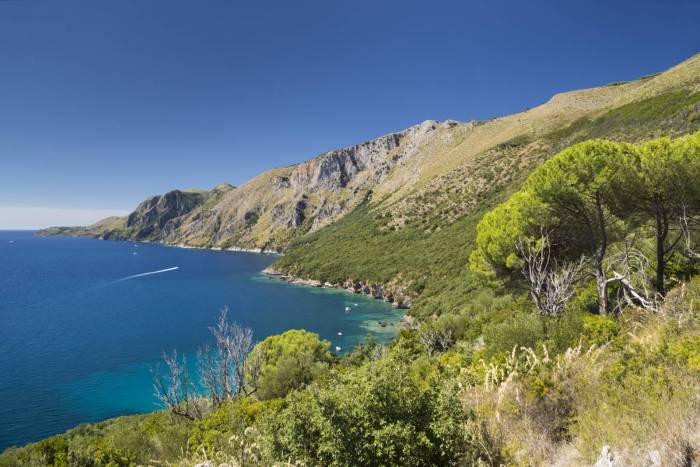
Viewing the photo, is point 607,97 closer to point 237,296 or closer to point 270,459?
point 237,296

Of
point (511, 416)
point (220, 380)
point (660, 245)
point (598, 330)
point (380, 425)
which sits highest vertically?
point (660, 245)

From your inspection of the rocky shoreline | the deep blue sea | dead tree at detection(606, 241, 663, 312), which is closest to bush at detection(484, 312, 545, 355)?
dead tree at detection(606, 241, 663, 312)

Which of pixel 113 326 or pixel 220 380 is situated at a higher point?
pixel 220 380

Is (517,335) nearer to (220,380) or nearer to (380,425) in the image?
(380,425)

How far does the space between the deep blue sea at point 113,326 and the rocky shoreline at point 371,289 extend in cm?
308

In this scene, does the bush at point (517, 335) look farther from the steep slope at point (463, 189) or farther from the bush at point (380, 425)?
the steep slope at point (463, 189)

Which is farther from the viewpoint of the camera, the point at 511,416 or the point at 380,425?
the point at 511,416

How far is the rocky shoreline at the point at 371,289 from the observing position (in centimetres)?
6756

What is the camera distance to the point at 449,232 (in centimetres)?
8275

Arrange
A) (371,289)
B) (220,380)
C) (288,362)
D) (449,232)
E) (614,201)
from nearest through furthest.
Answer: (614,201), (288,362), (220,380), (371,289), (449,232)

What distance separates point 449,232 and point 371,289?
23.0m

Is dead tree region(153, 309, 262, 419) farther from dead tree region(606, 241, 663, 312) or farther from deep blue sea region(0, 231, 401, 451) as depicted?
dead tree region(606, 241, 663, 312)

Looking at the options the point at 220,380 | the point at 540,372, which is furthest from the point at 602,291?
the point at 220,380

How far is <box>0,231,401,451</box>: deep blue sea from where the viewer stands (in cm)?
3247
